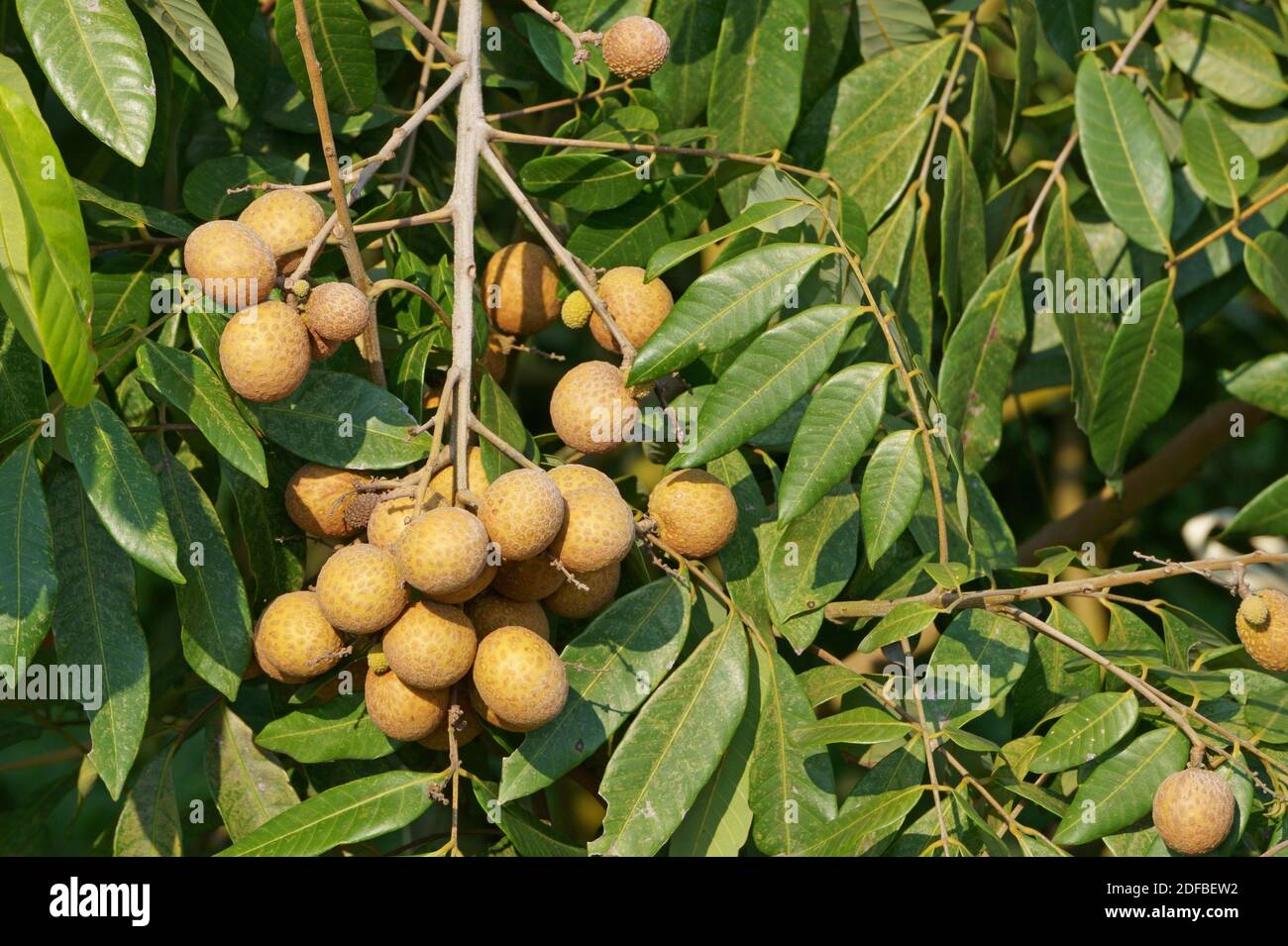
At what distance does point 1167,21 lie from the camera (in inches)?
73.4

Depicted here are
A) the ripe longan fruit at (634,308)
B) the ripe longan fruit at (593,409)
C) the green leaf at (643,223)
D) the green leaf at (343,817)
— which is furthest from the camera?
the green leaf at (643,223)

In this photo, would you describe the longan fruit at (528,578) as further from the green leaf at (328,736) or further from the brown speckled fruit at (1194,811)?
the brown speckled fruit at (1194,811)

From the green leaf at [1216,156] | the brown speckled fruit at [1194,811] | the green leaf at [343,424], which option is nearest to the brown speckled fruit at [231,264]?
the green leaf at [343,424]

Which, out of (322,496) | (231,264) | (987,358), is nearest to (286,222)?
(231,264)

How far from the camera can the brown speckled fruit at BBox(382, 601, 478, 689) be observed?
117 centimetres

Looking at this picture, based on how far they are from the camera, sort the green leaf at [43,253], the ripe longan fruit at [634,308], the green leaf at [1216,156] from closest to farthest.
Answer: the green leaf at [43,253] → the ripe longan fruit at [634,308] → the green leaf at [1216,156]

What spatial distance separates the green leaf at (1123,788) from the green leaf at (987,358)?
0.45m

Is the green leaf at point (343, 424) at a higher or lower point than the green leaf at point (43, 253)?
lower

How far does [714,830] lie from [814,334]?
1.72ft

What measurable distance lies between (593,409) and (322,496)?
0.28 meters

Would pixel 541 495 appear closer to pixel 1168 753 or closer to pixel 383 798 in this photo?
pixel 383 798

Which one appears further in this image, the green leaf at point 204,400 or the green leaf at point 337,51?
the green leaf at point 337,51

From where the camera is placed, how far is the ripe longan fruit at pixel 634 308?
1423 millimetres

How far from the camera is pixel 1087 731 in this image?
130 centimetres
